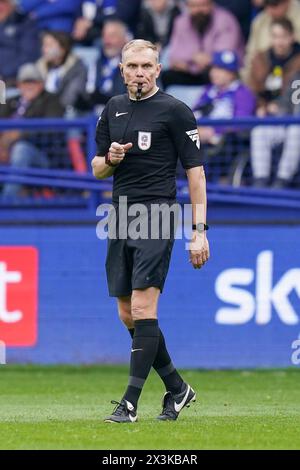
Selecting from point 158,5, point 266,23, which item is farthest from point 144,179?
point 158,5

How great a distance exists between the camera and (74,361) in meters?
12.7

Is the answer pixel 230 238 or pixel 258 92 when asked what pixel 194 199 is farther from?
pixel 258 92

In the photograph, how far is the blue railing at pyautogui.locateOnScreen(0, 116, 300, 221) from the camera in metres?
12.2

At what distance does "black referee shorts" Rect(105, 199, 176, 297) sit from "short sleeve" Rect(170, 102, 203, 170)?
40cm

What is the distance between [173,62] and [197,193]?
724cm

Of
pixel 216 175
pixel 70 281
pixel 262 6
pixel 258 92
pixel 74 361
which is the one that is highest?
pixel 262 6

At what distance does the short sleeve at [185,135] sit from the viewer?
7.49m

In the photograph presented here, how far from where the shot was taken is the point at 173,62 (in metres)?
14.5

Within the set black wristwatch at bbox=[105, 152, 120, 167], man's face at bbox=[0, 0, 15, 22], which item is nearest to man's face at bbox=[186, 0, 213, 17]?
man's face at bbox=[0, 0, 15, 22]

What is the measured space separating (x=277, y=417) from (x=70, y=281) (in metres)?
5.11

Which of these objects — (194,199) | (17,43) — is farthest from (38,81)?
(194,199)

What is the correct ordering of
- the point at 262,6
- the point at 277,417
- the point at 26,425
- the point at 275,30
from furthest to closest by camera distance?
the point at 262,6 < the point at 275,30 < the point at 277,417 < the point at 26,425

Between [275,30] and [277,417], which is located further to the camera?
[275,30]

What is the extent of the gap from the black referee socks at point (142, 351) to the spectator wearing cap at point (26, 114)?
593 centimetres
